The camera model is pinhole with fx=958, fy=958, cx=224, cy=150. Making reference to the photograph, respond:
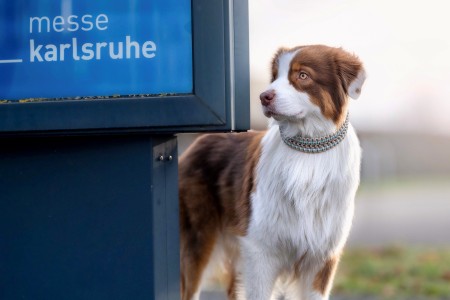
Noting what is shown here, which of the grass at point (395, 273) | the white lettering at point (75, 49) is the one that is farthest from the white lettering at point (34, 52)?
the grass at point (395, 273)

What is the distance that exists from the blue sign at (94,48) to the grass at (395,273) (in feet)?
11.1

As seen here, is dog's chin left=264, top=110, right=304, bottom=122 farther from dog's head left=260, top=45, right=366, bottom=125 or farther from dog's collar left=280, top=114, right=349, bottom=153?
dog's collar left=280, top=114, right=349, bottom=153

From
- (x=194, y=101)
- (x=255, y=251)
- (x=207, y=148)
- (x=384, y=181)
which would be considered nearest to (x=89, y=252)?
(x=194, y=101)

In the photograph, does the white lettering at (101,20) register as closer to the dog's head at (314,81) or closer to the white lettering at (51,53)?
the white lettering at (51,53)

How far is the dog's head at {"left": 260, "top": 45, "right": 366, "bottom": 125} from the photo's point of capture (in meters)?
4.18

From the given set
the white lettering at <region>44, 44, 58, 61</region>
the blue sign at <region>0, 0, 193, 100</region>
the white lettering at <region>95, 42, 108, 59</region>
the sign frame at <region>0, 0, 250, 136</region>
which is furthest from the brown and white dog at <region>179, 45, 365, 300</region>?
the white lettering at <region>44, 44, 58, 61</region>

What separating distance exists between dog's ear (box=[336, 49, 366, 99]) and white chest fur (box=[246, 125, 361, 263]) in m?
0.22

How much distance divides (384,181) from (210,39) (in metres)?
10.2

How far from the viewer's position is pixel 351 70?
435 cm

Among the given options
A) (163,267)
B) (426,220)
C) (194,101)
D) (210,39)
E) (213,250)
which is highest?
(210,39)

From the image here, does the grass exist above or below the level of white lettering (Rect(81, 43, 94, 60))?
below

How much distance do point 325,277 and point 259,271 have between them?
33 cm

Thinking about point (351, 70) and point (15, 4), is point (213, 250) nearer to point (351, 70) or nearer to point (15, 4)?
point (351, 70)

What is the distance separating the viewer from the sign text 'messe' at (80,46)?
3512 millimetres
